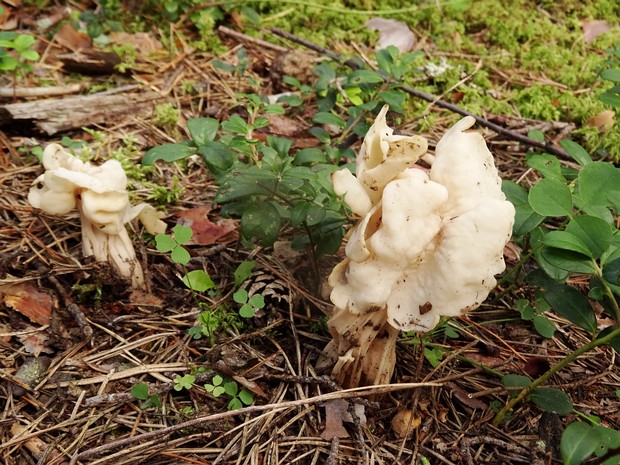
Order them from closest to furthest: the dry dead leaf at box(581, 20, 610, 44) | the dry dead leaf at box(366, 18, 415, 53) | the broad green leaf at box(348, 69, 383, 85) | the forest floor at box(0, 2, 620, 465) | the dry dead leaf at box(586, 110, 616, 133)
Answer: the forest floor at box(0, 2, 620, 465), the broad green leaf at box(348, 69, 383, 85), the dry dead leaf at box(586, 110, 616, 133), the dry dead leaf at box(366, 18, 415, 53), the dry dead leaf at box(581, 20, 610, 44)

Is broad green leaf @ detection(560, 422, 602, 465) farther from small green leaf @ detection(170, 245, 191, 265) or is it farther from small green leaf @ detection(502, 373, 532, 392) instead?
small green leaf @ detection(170, 245, 191, 265)

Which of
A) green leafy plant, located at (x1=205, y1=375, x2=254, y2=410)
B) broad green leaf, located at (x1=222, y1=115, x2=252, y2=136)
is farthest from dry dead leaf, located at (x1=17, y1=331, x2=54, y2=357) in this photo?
broad green leaf, located at (x1=222, y1=115, x2=252, y2=136)

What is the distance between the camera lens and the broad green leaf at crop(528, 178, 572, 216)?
1575mm

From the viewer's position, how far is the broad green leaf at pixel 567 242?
57.6 inches

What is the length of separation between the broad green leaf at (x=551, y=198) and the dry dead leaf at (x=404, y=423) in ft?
2.36

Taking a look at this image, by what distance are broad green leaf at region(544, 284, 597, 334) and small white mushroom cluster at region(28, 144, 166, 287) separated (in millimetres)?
1439

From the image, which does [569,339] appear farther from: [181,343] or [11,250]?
[11,250]

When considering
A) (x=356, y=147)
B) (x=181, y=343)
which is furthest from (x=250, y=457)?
(x=356, y=147)

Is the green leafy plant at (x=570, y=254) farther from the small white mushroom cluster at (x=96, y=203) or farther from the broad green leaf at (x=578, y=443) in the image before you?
the small white mushroom cluster at (x=96, y=203)

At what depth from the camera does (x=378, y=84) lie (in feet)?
8.58

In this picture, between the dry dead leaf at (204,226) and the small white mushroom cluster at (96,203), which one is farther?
the dry dead leaf at (204,226)

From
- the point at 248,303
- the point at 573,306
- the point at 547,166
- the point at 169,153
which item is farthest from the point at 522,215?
the point at 169,153

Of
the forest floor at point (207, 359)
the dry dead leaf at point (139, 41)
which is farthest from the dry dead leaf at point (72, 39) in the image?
the forest floor at point (207, 359)

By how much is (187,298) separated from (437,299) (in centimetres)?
101
